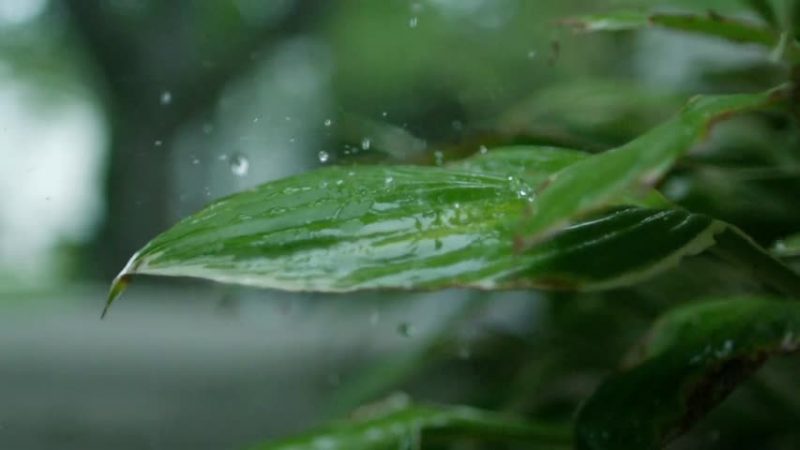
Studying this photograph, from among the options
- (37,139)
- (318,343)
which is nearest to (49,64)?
(37,139)

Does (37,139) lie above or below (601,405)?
above

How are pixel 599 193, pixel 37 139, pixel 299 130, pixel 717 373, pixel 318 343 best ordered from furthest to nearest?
pixel 318 343
pixel 37 139
pixel 299 130
pixel 717 373
pixel 599 193

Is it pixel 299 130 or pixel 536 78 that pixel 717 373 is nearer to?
pixel 299 130

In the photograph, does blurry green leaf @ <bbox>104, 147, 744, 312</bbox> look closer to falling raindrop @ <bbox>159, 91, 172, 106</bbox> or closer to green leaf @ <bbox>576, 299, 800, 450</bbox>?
green leaf @ <bbox>576, 299, 800, 450</bbox>

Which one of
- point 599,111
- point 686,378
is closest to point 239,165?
point 599,111

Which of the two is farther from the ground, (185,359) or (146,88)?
(146,88)

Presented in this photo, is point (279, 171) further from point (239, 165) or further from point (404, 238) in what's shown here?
point (404, 238)

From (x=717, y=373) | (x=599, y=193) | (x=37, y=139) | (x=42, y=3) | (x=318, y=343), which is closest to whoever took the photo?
(x=599, y=193)
